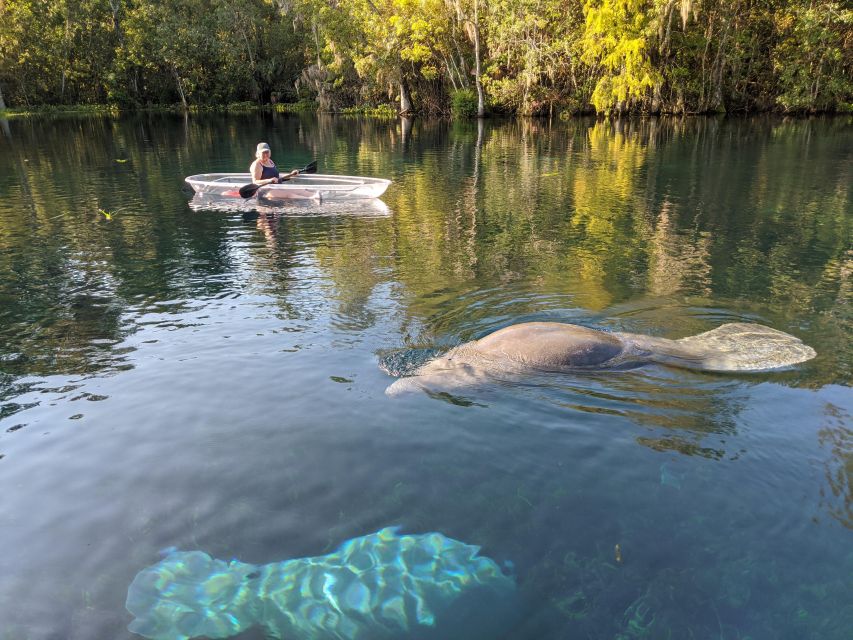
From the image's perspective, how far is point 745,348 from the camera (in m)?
7.41

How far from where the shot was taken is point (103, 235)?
14.4 meters

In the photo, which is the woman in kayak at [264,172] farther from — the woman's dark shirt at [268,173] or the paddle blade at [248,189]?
the paddle blade at [248,189]

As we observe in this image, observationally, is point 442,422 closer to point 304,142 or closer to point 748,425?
point 748,425

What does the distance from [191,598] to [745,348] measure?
6.65m

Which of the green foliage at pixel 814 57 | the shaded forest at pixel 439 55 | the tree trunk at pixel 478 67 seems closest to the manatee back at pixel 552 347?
the shaded forest at pixel 439 55

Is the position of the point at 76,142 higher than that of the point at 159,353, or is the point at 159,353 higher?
the point at 76,142

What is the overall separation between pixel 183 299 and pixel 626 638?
8711 mm

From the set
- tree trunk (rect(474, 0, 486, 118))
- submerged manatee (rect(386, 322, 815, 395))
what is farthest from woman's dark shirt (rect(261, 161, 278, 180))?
tree trunk (rect(474, 0, 486, 118))

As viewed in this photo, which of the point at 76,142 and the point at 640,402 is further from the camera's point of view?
the point at 76,142

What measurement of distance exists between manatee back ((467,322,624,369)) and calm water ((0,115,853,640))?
11.8 inches

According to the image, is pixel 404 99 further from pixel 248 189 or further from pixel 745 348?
pixel 745 348

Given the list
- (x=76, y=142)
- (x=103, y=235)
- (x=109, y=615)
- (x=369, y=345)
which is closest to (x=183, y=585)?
(x=109, y=615)

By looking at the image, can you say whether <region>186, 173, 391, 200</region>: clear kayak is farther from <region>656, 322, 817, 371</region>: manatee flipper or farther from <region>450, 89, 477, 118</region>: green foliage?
<region>450, 89, 477, 118</region>: green foliage

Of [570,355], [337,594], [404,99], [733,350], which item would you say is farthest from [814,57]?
[337,594]
